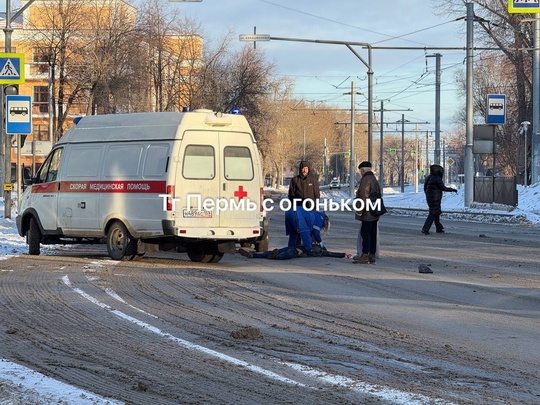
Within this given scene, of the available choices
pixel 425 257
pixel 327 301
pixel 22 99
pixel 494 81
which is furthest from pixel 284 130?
pixel 327 301

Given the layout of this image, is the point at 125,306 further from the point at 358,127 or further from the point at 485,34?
the point at 358,127

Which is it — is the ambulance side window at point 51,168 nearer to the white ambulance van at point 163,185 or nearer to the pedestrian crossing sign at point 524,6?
the white ambulance van at point 163,185

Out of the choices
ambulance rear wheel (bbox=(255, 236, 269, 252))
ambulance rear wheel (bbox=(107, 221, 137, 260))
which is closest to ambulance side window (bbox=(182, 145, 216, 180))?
ambulance rear wheel (bbox=(107, 221, 137, 260))

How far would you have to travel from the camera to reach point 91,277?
13.9 meters

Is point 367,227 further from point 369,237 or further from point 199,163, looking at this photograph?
point 199,163

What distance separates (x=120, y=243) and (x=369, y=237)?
14.1 feet

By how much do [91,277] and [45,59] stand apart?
41.2m

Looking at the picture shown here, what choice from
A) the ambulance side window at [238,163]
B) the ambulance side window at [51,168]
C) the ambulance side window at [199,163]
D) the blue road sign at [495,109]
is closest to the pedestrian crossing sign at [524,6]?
the blue road sign at [495,109]

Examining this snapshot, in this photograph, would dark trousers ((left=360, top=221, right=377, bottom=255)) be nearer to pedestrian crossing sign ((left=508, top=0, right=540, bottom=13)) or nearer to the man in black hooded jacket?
the man in black hooded jacket

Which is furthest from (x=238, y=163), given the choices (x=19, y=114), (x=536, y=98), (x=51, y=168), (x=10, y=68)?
(x=536, y=98)

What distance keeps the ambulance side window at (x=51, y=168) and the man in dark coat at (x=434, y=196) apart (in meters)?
10.6

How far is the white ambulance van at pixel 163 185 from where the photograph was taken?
15789 mm

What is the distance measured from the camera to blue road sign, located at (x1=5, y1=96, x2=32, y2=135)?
25547 mm

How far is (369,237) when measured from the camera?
16609 millimetres
